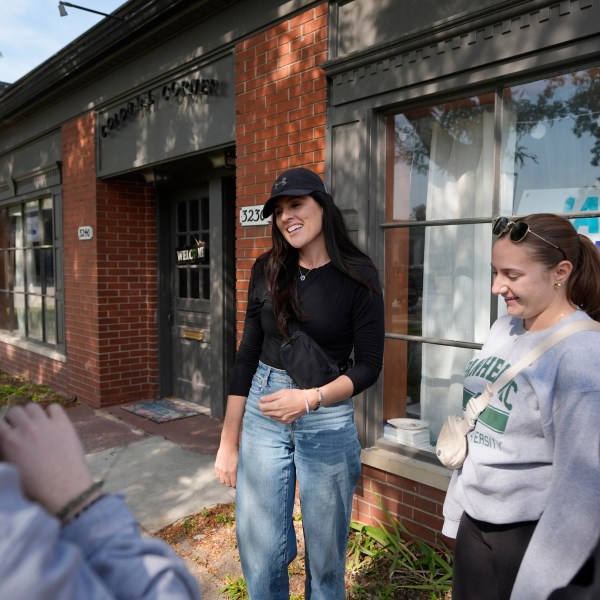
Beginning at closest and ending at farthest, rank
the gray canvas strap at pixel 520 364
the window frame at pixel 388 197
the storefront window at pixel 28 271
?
the gray canvas strap at pixel 520 364 < the window frame at pixel 388 197 < the storefront window at pixel 28 271

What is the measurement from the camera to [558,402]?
4.88 ft

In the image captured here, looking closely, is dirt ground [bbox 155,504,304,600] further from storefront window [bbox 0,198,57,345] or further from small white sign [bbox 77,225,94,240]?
storefront window [bbox 0,198,57,345]

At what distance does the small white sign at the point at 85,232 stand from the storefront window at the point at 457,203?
12.9ft

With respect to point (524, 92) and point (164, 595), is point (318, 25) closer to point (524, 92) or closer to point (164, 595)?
point (524, 92)

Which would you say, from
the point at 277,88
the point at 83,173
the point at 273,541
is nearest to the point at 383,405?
the point at 273,541

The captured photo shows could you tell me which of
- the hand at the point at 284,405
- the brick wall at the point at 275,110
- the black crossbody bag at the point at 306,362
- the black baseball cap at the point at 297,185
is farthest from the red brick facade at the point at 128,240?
the hand at the point at 284,405

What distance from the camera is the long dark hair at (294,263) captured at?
2174 millimetres

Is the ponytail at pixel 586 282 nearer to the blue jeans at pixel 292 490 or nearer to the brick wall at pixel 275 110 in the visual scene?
the blue jeans at pixel 292 490

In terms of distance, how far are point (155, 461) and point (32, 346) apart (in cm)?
413

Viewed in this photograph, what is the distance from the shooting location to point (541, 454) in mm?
1568

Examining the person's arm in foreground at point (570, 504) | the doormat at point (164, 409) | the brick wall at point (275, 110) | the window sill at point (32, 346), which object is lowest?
the doormat at point (164, 409)

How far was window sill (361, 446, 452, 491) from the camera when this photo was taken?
10.4 ft

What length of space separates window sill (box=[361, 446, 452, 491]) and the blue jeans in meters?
1.12

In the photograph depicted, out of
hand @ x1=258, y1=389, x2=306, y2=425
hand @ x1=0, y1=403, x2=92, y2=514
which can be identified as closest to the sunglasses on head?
hand @ x1=258, y1=389, x2=306, y2=425
